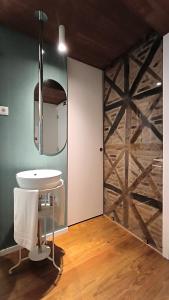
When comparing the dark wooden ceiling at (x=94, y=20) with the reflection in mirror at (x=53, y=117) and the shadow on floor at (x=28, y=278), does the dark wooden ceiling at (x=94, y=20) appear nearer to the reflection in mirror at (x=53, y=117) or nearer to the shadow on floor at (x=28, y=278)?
the reflection in mirror at (x=53, y=117)

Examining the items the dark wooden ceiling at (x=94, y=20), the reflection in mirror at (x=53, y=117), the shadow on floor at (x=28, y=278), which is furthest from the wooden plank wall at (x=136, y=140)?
the shadow on floor at (x=28, y=278)

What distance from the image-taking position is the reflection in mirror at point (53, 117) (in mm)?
1992

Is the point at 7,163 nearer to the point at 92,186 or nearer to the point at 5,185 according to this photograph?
the point at 5,185

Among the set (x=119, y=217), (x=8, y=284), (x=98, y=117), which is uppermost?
(x=98, y=117)

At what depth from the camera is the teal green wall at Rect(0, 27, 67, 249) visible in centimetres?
169

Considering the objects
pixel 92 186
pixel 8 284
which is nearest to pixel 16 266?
pixel 8 284

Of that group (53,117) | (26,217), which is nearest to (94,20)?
(53,117)

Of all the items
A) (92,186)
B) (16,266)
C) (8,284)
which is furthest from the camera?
(92,186)

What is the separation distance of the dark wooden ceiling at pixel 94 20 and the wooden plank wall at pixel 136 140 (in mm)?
232

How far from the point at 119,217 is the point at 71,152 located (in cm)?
107

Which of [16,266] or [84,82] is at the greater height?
[84,82]

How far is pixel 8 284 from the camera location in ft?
4.44

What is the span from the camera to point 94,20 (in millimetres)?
1607

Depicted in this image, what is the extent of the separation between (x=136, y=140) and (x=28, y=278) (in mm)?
1686
